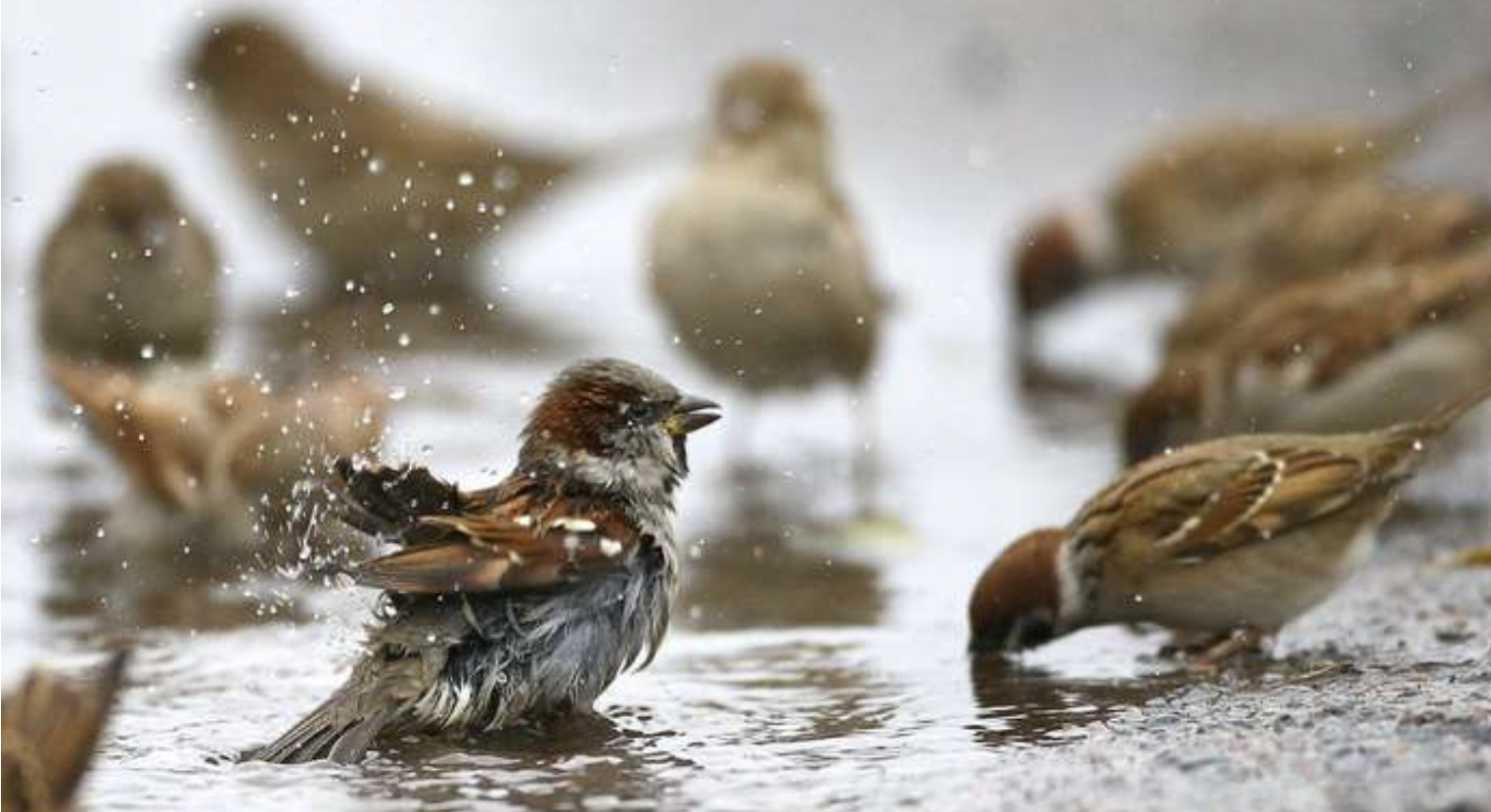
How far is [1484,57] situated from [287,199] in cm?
602

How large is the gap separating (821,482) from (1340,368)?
72.5 inches

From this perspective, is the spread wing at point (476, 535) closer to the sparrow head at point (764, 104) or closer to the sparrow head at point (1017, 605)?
the sparrow head at point (1017, 605)

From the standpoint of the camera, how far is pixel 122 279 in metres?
9.61

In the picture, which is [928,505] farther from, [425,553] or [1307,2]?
[1307,2]

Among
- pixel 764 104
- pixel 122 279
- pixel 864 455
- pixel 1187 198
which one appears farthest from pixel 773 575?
pixel 1187 198

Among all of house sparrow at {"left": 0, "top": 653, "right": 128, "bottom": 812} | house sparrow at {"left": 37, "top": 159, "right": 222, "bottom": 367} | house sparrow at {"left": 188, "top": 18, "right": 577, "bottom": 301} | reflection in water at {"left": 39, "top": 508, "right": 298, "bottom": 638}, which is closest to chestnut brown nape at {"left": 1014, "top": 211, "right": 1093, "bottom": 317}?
house sparrow at {"left": 188, "top": 18, "right": 577, "bottom": 301}

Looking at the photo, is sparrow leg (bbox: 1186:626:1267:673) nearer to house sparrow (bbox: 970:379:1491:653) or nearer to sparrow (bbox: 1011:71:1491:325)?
house sparrow (bbox: 970:379:1491:653)

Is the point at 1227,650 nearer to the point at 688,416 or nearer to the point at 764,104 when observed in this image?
the point at 688,416

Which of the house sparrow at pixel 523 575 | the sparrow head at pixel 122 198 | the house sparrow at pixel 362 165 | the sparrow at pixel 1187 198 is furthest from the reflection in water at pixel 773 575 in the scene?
the house sparrow at pixel 362 165

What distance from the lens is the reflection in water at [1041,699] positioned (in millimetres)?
5320

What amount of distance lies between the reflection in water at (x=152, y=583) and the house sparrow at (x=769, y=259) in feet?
7.86

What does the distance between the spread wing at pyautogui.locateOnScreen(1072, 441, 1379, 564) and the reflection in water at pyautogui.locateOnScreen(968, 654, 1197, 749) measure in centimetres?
47

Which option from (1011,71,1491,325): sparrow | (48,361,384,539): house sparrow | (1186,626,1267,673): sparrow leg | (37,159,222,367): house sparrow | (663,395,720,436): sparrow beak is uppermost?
(1011,71,1491,325): sparrow

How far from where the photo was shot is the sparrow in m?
12.8
